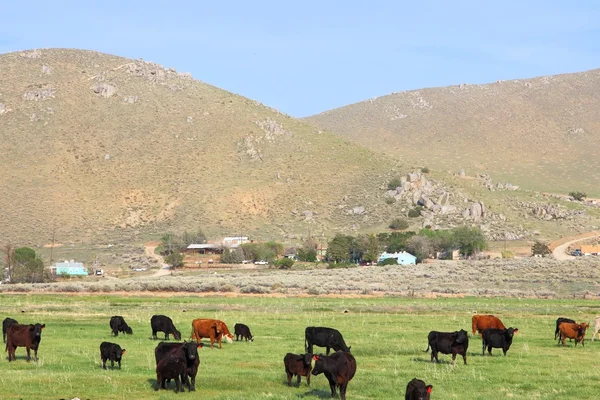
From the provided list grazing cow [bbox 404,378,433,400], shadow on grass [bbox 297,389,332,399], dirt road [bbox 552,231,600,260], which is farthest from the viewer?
dirt road [bbox 552,231,600,260]

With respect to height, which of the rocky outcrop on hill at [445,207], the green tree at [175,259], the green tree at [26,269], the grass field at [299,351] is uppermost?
the rocky outcrop on hill at [445,207]

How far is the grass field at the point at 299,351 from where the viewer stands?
2105 centimetres

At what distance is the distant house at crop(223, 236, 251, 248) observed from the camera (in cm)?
11294

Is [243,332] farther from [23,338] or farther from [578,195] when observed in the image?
[578,195]

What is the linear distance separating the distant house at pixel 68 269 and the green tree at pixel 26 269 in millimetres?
2462

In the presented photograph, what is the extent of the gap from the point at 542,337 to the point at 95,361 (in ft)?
54.6

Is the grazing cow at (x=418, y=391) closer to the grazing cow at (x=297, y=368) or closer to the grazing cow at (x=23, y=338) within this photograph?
the grazing cow at (x=297, y=368)

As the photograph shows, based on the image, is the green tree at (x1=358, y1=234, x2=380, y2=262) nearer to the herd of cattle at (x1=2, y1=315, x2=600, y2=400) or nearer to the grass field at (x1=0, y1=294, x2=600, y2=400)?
the grass field at (x1=0, y1=294, x2=600, y2=400)

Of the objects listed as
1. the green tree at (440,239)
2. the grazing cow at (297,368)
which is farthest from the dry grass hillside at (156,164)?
the grazing cow at (297,368)

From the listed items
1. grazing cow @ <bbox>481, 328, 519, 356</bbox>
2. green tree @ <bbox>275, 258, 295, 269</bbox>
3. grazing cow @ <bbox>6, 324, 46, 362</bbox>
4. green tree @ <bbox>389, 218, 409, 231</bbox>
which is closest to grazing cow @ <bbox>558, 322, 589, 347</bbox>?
grazing cow @ <bbox>481, 328, 519, 356</bbox>

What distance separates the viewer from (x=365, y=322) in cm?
3747

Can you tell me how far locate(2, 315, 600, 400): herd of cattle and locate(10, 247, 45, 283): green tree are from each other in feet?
180

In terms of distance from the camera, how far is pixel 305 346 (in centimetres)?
2575

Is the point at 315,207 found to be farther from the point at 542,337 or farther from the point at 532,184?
the point at 542,337
